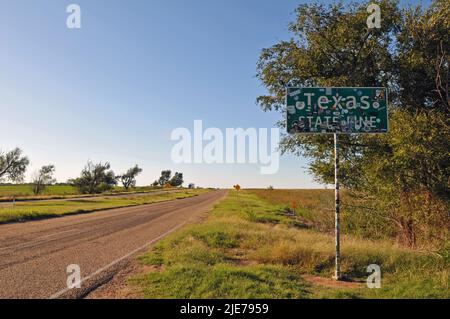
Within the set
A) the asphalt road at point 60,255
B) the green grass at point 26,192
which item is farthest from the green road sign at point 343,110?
the green grass at point 26,192

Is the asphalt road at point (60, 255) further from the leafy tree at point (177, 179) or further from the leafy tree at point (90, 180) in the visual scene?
the leafy tree at point (177, 179)

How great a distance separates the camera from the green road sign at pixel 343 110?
26.3 feet

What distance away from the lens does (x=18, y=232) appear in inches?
595

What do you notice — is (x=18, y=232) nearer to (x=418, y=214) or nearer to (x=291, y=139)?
(x=291, y=139)

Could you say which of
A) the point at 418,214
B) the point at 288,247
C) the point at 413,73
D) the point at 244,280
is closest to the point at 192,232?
the point at 288,247

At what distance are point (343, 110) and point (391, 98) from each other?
6.19m

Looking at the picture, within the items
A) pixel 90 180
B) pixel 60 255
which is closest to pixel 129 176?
pixel 90 180

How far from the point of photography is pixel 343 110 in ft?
26.4

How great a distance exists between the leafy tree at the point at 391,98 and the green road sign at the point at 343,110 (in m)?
2.74

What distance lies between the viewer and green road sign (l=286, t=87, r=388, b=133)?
8023 mm

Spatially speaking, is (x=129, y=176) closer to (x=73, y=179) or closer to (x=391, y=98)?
(x=73, y=179)

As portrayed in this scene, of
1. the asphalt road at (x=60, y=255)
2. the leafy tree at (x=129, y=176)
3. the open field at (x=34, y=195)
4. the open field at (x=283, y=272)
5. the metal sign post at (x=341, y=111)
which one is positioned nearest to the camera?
the open field at (x=283, y=272)

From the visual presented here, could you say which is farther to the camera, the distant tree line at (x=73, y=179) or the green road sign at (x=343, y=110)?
the distant tree line at (x=73, y=179)
